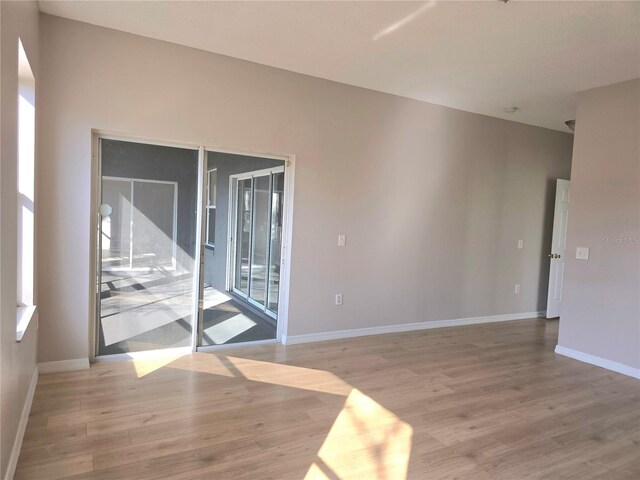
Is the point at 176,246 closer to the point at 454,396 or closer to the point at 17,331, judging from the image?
the point at 17,331

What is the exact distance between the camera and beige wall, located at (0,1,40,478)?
178 centimetres

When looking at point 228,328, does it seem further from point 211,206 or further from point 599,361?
point 599,361

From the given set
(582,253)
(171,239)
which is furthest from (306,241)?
(582,253)

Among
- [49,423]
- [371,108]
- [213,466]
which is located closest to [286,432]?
[213,466]

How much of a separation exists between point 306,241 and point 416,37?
7.02 ft

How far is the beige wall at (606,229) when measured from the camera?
3.84 m

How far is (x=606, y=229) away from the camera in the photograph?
159 inches

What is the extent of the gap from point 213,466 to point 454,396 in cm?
191

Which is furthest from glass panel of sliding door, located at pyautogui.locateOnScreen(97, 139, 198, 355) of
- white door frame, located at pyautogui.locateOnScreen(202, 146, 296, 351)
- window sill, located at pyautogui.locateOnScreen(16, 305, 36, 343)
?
window sill, located at pyautogui.locateOnScreen(16, 305, 36, 343)

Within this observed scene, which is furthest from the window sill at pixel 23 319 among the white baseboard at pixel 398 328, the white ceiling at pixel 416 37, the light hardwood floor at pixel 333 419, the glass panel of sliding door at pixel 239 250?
the white baseboard at pixel 398 328

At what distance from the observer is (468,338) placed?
4.82m

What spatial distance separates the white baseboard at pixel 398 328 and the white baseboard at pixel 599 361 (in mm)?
1203

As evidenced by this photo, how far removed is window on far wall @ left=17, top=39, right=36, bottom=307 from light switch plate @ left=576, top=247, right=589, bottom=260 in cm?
493

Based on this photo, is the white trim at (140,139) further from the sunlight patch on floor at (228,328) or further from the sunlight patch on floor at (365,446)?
the sunlight patch on floor at (365,446)
